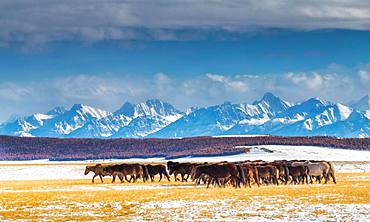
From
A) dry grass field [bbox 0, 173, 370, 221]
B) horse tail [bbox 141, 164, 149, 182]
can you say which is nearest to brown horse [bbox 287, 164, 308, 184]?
horse tail [bbox 141, 164, 149, 182]

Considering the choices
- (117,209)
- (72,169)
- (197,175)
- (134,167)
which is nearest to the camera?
(117,209)

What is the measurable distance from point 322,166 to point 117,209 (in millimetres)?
27904

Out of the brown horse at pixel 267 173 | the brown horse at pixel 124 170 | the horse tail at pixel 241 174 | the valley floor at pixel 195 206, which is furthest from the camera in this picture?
the brown horse at pixel 124 170

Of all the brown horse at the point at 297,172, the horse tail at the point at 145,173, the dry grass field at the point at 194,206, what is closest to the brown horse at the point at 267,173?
the brown horse at the point at 297,172

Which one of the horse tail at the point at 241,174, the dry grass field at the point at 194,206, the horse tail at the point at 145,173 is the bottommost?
the dry grass field at the point at 194,206

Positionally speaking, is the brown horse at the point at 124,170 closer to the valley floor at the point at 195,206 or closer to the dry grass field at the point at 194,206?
the valley floor at the point at 195,206

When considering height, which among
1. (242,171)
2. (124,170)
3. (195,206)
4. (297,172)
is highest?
(124,170)

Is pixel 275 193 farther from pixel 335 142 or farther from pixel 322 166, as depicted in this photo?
pixel 335 142

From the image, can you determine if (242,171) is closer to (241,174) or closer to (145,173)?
(241,174)

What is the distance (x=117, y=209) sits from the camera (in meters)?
32.8

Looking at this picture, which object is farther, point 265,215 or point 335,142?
point 335,142

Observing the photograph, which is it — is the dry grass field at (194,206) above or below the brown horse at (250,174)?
below

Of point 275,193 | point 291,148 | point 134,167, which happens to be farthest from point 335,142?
point 275,193

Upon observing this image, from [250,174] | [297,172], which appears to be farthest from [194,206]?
[297,172]
